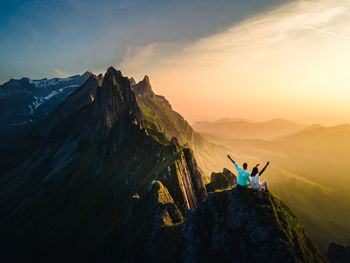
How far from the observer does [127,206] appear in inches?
2965

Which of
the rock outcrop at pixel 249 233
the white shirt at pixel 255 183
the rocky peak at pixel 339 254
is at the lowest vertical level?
the rocky peak at pixel 339 254

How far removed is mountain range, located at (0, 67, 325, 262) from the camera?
21.5m

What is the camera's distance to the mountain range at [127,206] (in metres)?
21.5

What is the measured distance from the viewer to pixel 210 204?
27172 millimetres

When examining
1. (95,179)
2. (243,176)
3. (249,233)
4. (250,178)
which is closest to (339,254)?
(249,233)

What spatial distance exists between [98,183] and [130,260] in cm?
7506

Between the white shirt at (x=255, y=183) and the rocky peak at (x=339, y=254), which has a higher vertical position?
the white shirt at (x=255, y=183)

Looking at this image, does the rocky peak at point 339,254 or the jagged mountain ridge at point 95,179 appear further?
the rocky peak at point 339,254

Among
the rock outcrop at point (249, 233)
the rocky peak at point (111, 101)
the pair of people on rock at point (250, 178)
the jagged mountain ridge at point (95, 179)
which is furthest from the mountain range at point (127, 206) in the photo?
the pair of people on rock at point (250, 178)

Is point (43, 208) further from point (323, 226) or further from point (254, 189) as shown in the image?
point (323, 226)

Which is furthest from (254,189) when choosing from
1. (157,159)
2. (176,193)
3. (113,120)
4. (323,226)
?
(323,226)

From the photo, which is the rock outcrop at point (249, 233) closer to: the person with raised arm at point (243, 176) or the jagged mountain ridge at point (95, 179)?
the person with raised arm at point (243, 176)

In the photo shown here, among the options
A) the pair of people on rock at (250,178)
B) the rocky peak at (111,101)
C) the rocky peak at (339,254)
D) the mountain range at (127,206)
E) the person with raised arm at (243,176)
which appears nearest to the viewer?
the pair of people on rock at (250,178)

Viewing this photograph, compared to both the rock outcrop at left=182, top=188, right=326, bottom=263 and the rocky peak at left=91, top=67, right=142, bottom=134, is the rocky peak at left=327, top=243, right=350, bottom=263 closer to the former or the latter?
the rock outcrop at left=182, top=188, right=326, bottom=263
